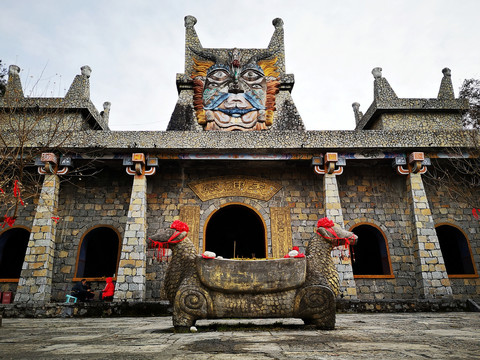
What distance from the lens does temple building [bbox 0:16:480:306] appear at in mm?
10023

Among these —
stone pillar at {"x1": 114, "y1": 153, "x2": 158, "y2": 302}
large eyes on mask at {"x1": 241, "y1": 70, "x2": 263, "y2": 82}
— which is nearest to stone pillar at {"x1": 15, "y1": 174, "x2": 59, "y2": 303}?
stone pillar at {"x1": 114, "y1": 153, "x2": 158, "y2": 302}

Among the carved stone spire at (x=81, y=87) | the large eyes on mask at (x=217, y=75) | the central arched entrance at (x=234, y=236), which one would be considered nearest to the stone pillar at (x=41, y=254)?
the carved stone spire at (x=81, y=87)

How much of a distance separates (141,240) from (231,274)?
5486mm

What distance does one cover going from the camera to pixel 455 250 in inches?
481

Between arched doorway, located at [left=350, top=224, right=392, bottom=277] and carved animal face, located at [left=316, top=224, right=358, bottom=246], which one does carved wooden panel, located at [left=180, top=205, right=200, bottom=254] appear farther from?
arched doorway, located at [left=350, top=224, right=392, bottom=277]

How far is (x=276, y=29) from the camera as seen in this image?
46.3 ft

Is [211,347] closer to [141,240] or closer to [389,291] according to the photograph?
[141,240]

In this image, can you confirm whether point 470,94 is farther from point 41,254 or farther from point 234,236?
point 41,254

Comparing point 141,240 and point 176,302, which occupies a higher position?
point 141,240

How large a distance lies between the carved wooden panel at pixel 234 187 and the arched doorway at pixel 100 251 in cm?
312

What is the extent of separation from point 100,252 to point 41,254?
3570mm

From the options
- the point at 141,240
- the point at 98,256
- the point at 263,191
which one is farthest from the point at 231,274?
the point at 98,256

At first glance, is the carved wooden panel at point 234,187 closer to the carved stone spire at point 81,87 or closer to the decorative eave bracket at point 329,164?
the decorative eave bracket at point 329,164

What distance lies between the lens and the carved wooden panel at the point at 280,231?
1052 cm
